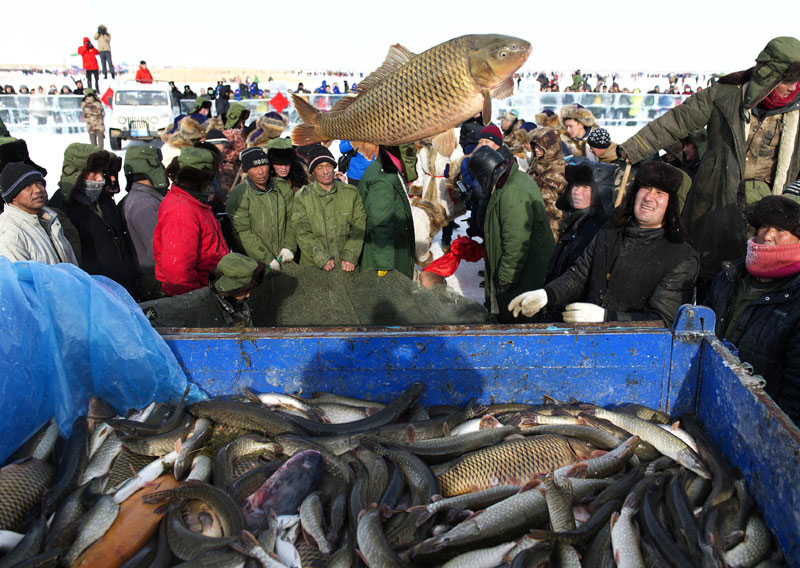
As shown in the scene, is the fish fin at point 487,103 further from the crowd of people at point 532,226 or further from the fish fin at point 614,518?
the fish fin at point 614,518

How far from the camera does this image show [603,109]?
2148 cm

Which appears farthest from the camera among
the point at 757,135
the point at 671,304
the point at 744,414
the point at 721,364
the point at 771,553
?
the point at 757,135

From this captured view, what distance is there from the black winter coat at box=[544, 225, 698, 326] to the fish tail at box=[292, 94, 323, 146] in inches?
76.3

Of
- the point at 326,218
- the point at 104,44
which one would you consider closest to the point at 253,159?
the point at 326,218

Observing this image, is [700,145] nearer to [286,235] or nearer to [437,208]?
[437,208]

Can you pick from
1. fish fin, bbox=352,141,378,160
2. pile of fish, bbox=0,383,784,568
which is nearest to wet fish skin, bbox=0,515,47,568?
pile of fish, bbox=0,383,784,568

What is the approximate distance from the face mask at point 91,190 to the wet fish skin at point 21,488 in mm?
3076

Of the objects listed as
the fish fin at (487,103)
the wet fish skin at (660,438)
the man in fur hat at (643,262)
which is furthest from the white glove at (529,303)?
the fish fin at (487,103)

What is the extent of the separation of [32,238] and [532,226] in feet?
12.5

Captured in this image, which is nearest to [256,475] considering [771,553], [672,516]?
[672,516]

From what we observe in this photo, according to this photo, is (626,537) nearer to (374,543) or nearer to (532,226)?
(374,543)

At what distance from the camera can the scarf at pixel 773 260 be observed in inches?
113

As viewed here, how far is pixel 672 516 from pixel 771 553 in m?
0.34

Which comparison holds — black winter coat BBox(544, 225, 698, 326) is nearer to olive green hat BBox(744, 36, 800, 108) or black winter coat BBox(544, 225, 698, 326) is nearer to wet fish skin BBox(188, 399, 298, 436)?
olive green hat BBox(744, 36, 800, 108)
